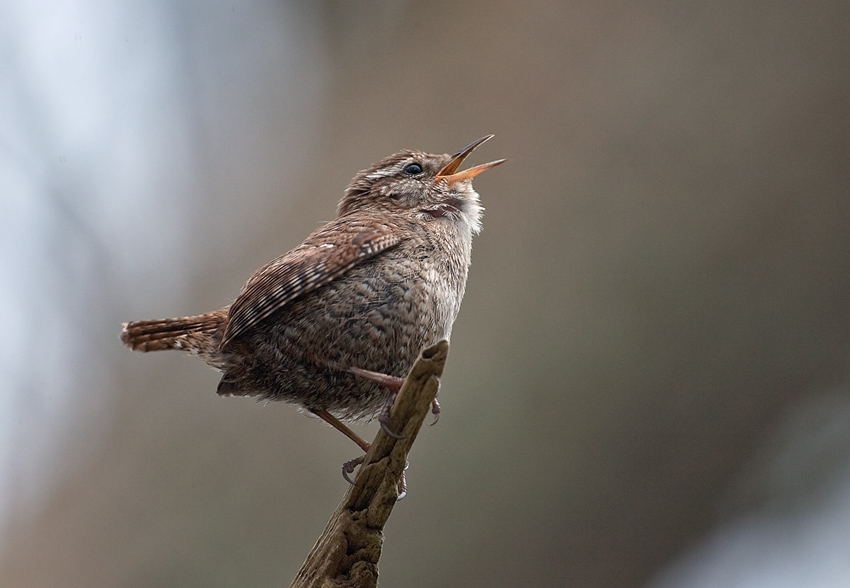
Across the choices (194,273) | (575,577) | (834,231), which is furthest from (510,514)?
(194,273)

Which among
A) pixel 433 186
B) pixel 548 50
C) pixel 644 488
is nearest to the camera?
pixel 433 186

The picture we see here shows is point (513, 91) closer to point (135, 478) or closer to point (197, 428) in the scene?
point (197, 428)

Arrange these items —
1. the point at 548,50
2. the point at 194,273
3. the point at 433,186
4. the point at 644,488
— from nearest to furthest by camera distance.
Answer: the point at 433,186 < the point at 644,488 < the point at 548,50 < the point at 194,273

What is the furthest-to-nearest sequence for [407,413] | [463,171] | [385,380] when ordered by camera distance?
[463,171] < [385,380] < [407,413]

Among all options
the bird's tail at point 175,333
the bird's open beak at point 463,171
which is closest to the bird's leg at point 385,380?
the bird's tail at point 175,333

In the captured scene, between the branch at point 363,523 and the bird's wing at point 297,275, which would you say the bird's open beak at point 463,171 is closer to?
the bird's wing at point 297,275

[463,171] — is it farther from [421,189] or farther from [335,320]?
[335,320]

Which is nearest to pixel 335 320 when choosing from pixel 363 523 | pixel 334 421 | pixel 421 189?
pixel 334 421
